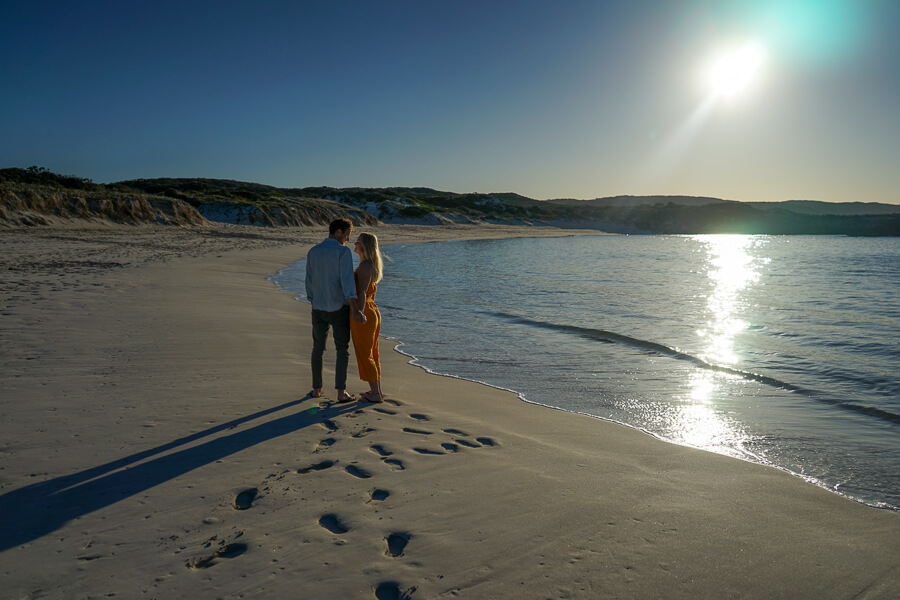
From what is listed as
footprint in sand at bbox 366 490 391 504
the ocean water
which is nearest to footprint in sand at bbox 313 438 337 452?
footprint in sand at bbox 366 490 391 504

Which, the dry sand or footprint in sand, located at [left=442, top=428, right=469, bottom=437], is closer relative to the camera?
the dry sand

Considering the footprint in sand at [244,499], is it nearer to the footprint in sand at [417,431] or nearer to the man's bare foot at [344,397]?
the footprint in sand at [417,431]

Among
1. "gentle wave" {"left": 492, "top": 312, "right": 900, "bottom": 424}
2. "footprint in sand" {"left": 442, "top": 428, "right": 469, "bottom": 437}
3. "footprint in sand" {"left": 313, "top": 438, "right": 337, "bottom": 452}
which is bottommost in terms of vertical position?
"gentle wave" {"left": 492, "top": 312, "right": 900, "bottom": 424}

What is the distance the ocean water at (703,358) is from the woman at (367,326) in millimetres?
781

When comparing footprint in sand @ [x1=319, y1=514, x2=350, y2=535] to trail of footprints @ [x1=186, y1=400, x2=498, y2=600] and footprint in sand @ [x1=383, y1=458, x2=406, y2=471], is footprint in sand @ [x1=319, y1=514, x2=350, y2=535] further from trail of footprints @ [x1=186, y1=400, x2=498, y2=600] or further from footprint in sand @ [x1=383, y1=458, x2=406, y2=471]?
footprint in sand @ [x1=383, y1=458, x2=406, y2=471]

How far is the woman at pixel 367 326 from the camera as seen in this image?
5.24m

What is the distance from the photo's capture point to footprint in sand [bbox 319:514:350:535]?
2875mm

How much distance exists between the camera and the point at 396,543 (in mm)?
2785

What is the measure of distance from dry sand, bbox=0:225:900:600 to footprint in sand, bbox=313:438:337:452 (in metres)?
0.03

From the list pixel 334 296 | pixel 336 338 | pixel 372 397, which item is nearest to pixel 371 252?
pixel 334 296

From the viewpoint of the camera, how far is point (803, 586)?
8.41 feet

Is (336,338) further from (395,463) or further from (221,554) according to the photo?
(221,554)

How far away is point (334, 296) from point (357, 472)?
2064 millimetres

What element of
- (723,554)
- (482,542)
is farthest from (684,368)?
(482,542)
